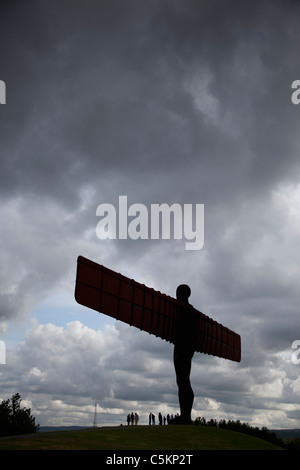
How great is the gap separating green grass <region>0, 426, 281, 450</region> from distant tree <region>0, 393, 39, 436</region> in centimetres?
3332

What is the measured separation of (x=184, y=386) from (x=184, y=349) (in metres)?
2.01

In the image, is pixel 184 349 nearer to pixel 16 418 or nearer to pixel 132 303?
pixel 132 303

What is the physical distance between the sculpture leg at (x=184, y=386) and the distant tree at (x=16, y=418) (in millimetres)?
31326

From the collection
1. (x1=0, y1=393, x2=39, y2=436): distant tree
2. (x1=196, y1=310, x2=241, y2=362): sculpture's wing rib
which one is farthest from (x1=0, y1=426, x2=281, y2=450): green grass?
(x1=0, y1=393, x2=39, y2=436): distant tree

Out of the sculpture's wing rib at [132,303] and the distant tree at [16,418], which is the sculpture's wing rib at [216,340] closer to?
the sculpture's wing rib at [132,303]

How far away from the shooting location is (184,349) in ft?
81.7

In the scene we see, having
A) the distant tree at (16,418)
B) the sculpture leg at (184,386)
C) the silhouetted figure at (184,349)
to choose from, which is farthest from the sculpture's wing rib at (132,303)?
the distant tree at (16,418)

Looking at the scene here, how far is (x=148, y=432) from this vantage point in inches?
803

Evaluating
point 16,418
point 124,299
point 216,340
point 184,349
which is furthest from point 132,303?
point 16,418

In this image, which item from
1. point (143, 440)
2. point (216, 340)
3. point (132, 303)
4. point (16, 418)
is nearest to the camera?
point (143, 440)

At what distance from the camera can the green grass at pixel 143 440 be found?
15970 millimetres

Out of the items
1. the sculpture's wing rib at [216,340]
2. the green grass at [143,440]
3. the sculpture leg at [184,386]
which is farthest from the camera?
the sculpture's wing rib at [216,340]

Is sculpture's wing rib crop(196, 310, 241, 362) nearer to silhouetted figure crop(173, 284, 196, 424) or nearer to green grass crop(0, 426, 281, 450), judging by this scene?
silhouetted figure crop(173, 284, 196, 424)
